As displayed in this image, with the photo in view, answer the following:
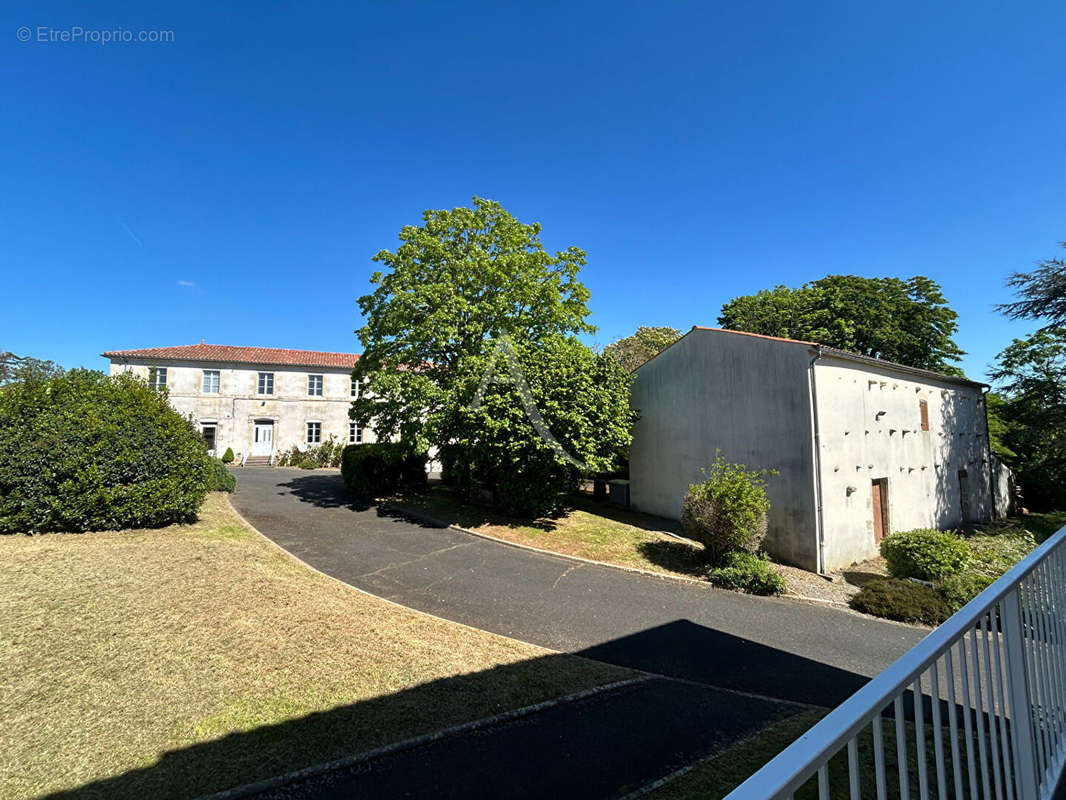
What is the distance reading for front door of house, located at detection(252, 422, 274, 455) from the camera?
2798 centimetres

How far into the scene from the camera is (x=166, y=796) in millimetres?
3217

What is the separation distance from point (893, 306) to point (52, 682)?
105ft

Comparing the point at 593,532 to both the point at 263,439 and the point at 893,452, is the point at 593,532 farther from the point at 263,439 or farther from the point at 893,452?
the point at 263,439

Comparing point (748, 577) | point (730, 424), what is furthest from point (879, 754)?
point (730, 424)

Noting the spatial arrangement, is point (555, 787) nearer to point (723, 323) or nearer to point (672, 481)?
point (672, 481)

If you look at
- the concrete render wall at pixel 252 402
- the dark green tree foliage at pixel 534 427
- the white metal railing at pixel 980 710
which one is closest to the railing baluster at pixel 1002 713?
the white metal railing at pixel 980 710

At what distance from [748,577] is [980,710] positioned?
8.11 meters

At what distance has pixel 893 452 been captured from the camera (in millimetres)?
13562

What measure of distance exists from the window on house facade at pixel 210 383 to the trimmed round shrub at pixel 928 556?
3226 cm

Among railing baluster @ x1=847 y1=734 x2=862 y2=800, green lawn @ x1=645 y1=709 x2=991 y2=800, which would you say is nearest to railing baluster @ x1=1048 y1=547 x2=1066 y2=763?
green lawn @ x1=645 y1=709 x2=991 y2=800

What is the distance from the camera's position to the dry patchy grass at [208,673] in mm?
3613

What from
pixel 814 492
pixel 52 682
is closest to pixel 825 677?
pixel 814 492

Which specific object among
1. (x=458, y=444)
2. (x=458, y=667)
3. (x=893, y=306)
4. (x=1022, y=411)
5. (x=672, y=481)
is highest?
(x=893, y=306)

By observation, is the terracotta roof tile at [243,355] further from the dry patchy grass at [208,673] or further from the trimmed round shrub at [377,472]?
the dry patchy grass at [208,673]
